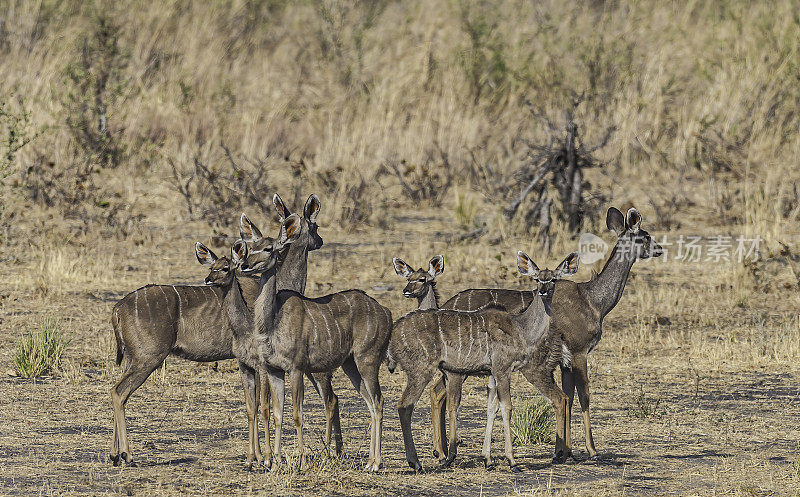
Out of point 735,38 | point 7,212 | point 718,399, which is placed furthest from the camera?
point 735,38

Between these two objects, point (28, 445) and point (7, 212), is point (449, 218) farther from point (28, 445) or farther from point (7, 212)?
point (28, 445)

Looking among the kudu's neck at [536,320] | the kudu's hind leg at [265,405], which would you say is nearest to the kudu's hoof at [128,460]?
the kudu's hind leg at [265,405]

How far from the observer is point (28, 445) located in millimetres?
9617

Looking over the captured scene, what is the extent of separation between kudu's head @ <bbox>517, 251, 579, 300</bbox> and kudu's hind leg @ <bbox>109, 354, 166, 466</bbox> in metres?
2.73

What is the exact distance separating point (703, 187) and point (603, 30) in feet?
25.3

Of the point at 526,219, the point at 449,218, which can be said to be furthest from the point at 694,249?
the point at 449,218

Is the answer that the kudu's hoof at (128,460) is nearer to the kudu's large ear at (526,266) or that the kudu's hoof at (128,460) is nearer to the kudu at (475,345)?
the kudu at (475,345)

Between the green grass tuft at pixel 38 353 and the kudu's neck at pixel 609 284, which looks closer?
the kudu's neck at pixel 609 284

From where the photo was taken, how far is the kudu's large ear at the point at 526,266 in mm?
9125

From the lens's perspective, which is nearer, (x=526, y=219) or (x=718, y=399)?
(x=718, y=399)

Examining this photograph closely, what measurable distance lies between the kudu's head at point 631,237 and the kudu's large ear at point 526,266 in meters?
1.69

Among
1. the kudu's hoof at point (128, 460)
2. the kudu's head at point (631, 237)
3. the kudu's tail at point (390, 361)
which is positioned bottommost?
the kudu's hoof at point (128, 460)

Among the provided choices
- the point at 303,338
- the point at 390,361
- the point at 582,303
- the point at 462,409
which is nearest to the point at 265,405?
the point at 303,338

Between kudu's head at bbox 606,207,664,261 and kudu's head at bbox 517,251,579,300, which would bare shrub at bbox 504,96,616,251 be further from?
kudu's head at bbox 517,251,579,300
